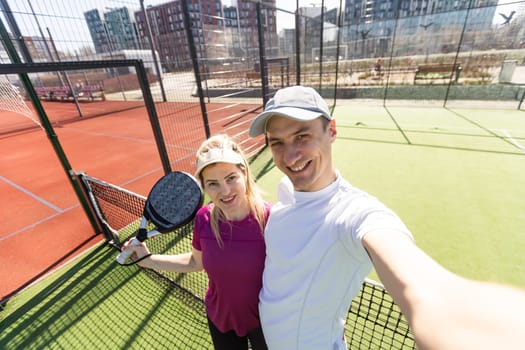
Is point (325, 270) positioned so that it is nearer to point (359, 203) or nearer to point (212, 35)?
point (359, 203)

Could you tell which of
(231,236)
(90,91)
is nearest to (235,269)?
(231,236)

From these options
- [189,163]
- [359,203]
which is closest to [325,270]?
[359,203]

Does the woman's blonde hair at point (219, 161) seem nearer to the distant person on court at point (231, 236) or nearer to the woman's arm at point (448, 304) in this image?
the distant person on court at point (231, 236)

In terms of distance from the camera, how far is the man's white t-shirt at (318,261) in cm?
103

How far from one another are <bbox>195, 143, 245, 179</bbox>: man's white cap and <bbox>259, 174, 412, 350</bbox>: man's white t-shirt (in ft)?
1.48

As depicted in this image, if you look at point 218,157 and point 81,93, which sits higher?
point 218,157

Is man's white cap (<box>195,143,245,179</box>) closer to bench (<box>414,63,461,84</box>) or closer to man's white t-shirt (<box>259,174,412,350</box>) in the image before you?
man's white t-shirt (<box>259,174,412,350</box>)

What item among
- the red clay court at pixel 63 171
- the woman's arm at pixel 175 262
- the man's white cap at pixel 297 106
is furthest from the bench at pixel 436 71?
the woman's arm at pixel 175 262

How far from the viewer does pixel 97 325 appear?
9.52 ft

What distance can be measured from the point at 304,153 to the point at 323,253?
476 millimetres

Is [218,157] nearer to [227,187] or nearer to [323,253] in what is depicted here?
[227,187]

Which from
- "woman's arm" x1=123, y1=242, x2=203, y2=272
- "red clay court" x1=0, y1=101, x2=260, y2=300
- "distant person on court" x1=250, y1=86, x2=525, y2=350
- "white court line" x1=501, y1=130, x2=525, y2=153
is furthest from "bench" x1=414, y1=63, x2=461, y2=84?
"woman's arm" x1=123, y1=242, x2=203, y2=272

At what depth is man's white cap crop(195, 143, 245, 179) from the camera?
1520 mm

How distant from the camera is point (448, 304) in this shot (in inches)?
23.0
